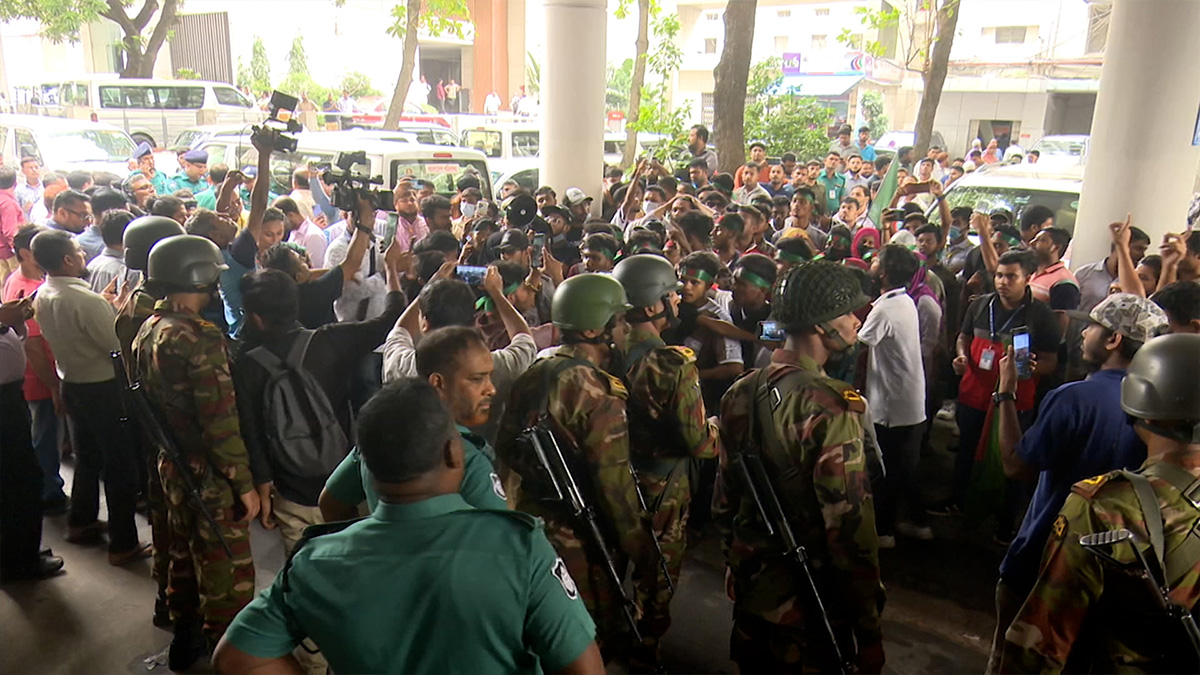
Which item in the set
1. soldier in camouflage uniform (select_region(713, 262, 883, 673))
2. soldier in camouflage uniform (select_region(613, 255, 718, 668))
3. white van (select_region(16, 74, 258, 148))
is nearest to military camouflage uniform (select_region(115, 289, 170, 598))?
soldier in camouflage uniform (select_region(613, 255, 718, 668))

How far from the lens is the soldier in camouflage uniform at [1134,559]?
1.88 metres

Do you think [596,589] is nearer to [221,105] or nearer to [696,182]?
[696,182]

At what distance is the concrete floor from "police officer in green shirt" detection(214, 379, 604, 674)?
7.81 ft

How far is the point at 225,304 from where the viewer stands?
4891 millimetres

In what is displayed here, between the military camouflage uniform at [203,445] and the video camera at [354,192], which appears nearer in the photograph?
the military camouflage uniform at [203,445]

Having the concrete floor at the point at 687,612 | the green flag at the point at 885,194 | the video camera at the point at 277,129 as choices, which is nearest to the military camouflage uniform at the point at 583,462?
the concrete floor at the point at 687,612

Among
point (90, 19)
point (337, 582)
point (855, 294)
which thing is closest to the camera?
point (337, 582)

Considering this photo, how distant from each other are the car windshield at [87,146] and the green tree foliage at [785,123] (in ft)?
32.5

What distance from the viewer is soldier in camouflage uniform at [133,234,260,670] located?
10.4 ft

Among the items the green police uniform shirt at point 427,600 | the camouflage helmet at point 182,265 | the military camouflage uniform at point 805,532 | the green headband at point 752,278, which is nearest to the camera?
the green police uniform shirt at point 427,600

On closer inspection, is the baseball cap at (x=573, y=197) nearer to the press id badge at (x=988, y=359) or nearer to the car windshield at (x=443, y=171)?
the car windshield at (x=443, y=171)

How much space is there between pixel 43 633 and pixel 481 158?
21.3 feet

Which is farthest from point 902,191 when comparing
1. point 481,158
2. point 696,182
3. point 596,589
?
point 596,589

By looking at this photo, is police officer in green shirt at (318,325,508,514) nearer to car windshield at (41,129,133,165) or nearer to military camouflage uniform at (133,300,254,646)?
military camouflage uniform at (133,300,254,646)
